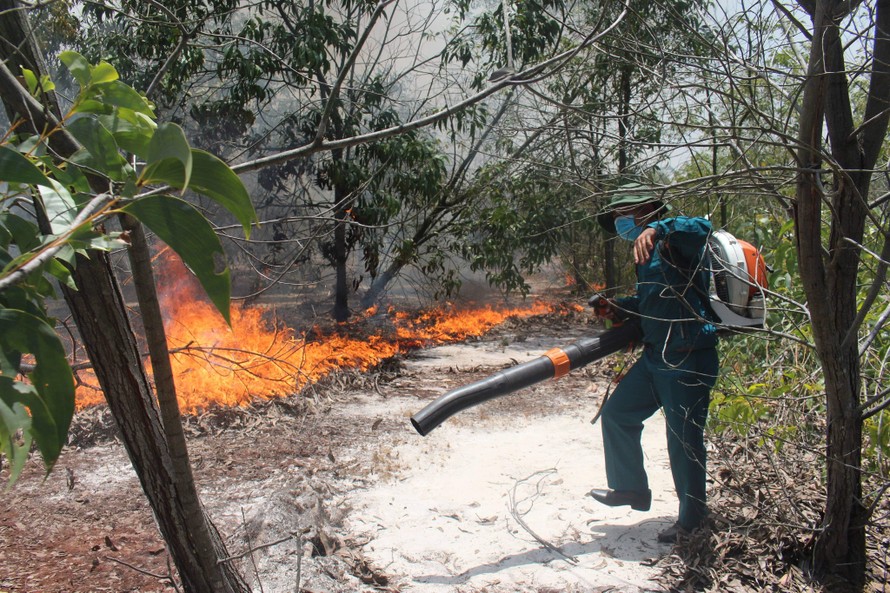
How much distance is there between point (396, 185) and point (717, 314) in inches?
223

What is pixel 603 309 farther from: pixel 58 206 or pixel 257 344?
pixel 257 344

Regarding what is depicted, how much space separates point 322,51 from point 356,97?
4.33 feet

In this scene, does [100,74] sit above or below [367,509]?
above

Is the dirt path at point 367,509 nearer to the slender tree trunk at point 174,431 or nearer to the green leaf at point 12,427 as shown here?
the slender tree trunk at point 174,431

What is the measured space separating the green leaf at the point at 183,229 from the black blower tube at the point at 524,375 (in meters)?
2.55

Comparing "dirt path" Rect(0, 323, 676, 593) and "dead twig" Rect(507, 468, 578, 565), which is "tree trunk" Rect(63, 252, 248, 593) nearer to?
"dirt path" Rect(0, 323, 676, 593)

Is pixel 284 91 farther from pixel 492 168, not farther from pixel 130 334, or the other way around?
pixel 130 334

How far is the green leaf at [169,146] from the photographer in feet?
2.46

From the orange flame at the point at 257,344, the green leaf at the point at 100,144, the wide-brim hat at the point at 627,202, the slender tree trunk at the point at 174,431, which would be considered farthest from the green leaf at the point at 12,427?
the orange flame at the point at 257,344

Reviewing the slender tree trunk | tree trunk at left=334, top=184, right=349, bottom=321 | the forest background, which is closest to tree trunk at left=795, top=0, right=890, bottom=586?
the forest background

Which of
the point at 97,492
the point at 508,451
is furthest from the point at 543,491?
the point at 97,492

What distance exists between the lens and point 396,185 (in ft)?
28.6

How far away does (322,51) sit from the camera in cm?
790

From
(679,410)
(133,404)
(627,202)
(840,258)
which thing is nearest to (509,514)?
(679,410)
